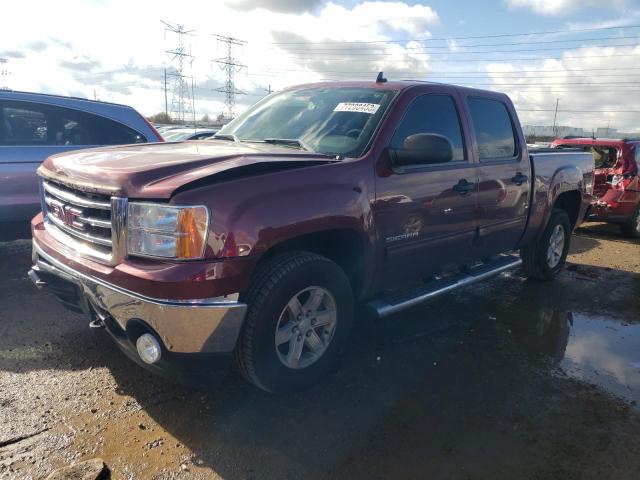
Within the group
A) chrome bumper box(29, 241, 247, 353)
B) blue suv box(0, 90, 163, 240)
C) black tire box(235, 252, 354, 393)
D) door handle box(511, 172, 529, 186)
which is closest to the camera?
chrome bumper box(29, 241, 247, 353)

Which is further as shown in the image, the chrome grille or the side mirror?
the side mirror

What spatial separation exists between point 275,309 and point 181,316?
0.54m

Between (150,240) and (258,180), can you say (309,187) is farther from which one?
(150,240)

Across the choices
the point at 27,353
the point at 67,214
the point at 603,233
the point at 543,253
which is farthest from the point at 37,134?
the point at 603,233

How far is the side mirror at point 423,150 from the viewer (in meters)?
3.48

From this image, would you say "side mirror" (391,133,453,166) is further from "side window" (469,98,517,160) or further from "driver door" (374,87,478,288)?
"side window" (469,98,517,160)

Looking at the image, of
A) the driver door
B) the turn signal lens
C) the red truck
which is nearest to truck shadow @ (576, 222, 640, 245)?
the red truck

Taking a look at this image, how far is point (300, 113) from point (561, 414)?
2.79 m

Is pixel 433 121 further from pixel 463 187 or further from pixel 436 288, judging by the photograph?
pixel 436 288

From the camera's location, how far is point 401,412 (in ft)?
10.4

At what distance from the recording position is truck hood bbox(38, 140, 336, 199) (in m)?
2.67

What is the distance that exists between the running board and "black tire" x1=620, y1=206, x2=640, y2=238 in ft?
17.3

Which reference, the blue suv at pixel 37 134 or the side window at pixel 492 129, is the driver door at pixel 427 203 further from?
the blue suv at pixel 37 134

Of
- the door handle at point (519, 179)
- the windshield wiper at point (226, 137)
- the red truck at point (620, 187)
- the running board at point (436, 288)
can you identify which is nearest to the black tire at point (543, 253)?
the running board at point (436, 288)
